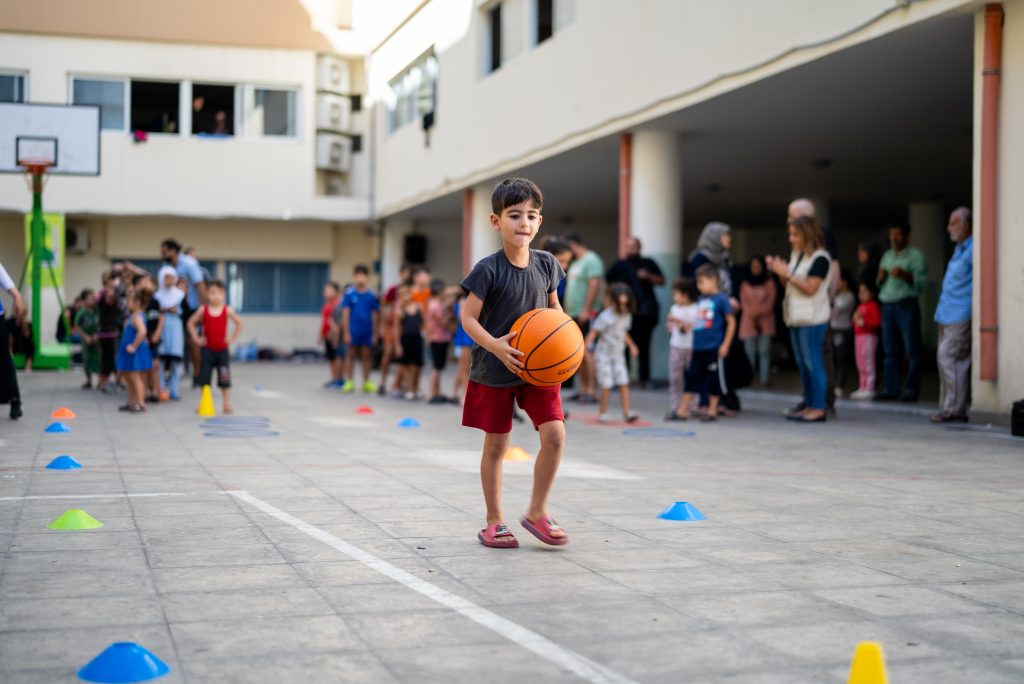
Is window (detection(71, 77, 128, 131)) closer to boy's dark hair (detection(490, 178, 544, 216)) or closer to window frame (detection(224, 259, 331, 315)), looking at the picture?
window frame (detection(224, 259, 331, 315))

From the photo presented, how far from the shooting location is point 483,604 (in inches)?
171

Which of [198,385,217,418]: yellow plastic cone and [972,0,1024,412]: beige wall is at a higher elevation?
[972,0,1024,412]: beige wall

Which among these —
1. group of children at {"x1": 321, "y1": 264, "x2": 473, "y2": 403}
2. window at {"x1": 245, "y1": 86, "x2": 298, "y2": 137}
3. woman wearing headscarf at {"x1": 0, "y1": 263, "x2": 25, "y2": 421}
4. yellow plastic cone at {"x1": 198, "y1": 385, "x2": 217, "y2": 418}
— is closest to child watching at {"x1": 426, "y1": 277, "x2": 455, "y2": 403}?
group of children at {"x1": 321, "y1": 264, "x2": 473, "y2": 403}

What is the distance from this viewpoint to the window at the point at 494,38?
2172 centimetres

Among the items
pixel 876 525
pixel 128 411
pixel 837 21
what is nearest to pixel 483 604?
pixel 876 525

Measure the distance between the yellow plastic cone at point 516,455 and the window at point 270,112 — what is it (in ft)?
74.5

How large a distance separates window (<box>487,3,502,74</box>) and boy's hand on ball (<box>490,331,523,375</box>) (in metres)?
17.1

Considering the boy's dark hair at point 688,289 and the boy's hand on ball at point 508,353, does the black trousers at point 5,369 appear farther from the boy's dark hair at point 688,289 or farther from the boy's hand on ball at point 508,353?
the boy's hand on ball at point 508,353

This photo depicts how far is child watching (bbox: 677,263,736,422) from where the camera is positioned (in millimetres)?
12148

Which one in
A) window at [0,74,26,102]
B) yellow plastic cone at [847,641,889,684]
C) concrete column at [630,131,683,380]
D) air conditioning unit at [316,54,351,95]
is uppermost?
air conditioning unit at [316,54,351,95]

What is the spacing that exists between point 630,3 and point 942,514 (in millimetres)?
11032

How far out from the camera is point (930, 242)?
86.1 feet

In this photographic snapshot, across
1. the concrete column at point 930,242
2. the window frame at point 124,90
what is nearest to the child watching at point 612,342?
the concrete column at point 930,242

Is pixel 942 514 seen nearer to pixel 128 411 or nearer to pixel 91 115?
pixel 128 411
